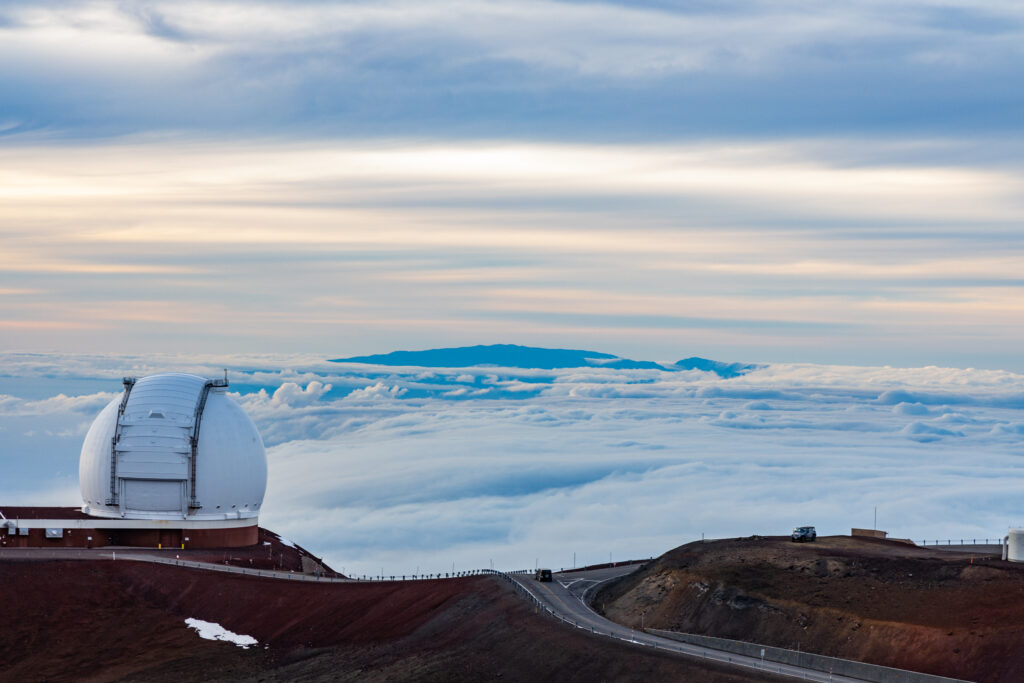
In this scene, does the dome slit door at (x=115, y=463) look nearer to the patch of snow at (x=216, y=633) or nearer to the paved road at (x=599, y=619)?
the patch of snow at (x=216, y=633)

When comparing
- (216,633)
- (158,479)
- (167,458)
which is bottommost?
Result: (216,633)

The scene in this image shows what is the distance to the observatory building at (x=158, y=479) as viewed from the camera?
8638cm

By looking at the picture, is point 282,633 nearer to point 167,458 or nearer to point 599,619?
point 599,619

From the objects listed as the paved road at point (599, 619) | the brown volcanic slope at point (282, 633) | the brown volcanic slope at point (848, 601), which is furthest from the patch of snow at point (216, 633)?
the brown volcanic slope at point (848, 601)

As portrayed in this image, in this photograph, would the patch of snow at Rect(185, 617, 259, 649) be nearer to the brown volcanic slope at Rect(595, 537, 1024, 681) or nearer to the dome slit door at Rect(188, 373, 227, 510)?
the dome slit door at Rect(188, 373, 227, 510)

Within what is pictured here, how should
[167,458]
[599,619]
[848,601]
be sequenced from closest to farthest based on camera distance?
[848,601] → [599,619] → [167,458]

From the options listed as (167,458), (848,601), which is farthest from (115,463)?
(848,601)

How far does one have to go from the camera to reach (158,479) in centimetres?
8694

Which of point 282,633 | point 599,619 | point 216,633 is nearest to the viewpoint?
point 599,619

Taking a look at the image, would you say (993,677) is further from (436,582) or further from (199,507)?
(199,507)

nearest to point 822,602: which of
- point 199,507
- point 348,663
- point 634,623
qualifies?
point 634,623

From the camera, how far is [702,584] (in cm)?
6228

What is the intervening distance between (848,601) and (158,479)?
161 ft

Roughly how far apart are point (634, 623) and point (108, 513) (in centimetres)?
4274
